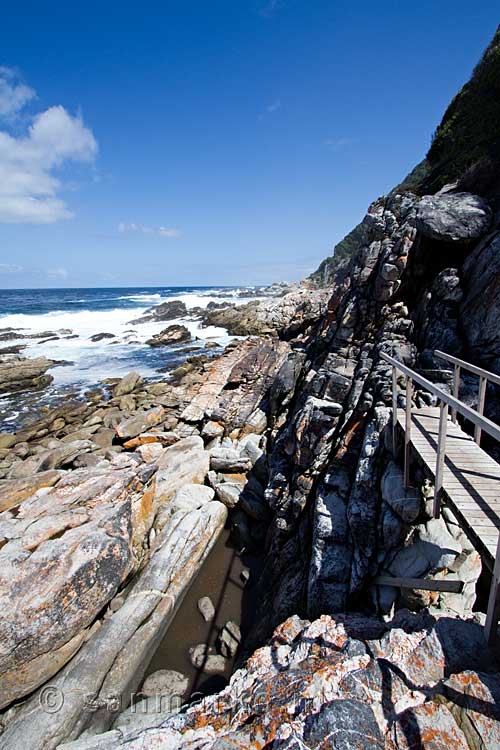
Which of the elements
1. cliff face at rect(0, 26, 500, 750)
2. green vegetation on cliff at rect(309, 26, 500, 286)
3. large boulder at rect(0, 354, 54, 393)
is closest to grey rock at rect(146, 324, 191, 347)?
Result: large boulder at rect(0, 354, 54, 393)

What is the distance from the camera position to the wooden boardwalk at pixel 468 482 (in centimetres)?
362

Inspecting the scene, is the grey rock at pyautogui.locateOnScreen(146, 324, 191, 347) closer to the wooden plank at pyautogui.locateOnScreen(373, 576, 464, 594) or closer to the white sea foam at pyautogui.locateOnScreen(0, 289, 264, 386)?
the white sea foam at pyautogui.locateOnScreen(0, 289, 264, 386)

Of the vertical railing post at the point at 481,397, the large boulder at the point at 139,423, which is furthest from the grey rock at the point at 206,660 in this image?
the large boulder at the point at 139,423

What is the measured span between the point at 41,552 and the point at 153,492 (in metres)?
3.54

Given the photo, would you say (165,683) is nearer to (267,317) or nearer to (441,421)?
(441,421)

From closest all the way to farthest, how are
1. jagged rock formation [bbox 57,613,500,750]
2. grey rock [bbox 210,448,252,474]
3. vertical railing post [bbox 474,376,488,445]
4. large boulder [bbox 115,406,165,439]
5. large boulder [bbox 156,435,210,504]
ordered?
jagged rock formation [bbox 57,613,500,750], vertical railing post [bbox 474,376,488,445], large boulder [bbox 156,435,210,504], grey rock [bbox 210,448,252,474], large boulder [bbox 115,406,165,439]

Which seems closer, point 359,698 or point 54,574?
point 359,698

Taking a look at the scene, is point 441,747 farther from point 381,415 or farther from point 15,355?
point 15,355

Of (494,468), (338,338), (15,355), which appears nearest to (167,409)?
(338,338)

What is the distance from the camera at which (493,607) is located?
10.8ft

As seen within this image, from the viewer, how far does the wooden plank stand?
445 cm

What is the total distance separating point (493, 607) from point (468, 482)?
1.42 m
